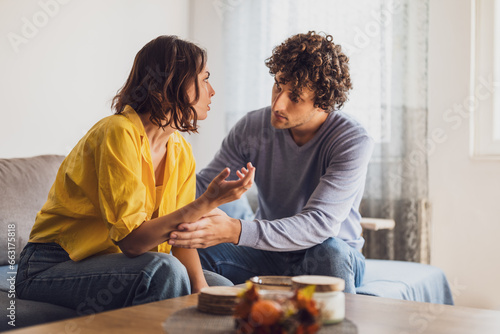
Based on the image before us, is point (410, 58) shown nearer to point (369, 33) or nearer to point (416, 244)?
point (369, 33)

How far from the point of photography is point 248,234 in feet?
5.41

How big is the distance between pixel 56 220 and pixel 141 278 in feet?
1.05

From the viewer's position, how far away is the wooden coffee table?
102 centimetres

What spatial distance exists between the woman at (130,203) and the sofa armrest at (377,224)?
4.24ft

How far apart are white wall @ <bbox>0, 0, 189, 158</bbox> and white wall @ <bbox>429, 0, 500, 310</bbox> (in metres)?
1.70

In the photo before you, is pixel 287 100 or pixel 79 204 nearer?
pixel 79 204

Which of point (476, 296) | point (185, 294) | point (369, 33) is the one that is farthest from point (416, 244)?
point (185, 294)

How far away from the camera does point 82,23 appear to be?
2.88 metres

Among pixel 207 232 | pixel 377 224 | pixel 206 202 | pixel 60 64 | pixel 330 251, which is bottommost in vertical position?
pixel 377 224

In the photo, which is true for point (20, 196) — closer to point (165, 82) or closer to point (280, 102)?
point (165, 82)

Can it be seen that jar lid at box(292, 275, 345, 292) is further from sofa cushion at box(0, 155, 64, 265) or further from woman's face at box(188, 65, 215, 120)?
sofa cushion at box(0, 155, 64, 265)

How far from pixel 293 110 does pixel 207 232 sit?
64 centimetres

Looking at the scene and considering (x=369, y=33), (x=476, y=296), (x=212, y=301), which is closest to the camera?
(x=212, y=301)

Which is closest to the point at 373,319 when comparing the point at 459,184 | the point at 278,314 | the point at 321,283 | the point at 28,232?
the point at 321,283
